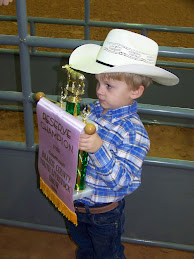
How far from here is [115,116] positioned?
1.26 meters

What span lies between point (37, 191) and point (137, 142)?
3.48 ft

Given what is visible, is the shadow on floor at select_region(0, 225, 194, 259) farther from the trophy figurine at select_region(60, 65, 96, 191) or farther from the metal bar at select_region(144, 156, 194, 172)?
the trophy figurine at select_region(60, 65, 96, 191)

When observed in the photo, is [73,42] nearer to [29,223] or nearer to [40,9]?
[29,223]

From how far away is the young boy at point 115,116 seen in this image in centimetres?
111

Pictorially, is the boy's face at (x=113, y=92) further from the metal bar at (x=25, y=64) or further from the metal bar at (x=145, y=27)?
the metal bar at (x=145, y=27)

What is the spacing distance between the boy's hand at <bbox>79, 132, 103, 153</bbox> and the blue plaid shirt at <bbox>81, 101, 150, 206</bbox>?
0.10 ft

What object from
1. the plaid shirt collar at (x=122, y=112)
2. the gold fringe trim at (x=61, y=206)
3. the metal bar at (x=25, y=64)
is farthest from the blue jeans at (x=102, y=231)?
the metal bar at (x=25, y=64)

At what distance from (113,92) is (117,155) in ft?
0.81

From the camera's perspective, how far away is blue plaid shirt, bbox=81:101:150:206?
Result: 110 cm

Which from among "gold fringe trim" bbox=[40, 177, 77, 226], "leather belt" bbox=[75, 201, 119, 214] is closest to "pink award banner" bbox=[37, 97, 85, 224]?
"gold fringe trim" bbox=[40, 177, 77, 226]

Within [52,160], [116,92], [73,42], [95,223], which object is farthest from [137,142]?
[73,42]

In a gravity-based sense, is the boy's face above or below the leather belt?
above

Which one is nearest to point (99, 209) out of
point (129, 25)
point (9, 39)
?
point (9, 39)

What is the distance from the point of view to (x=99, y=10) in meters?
11.1
